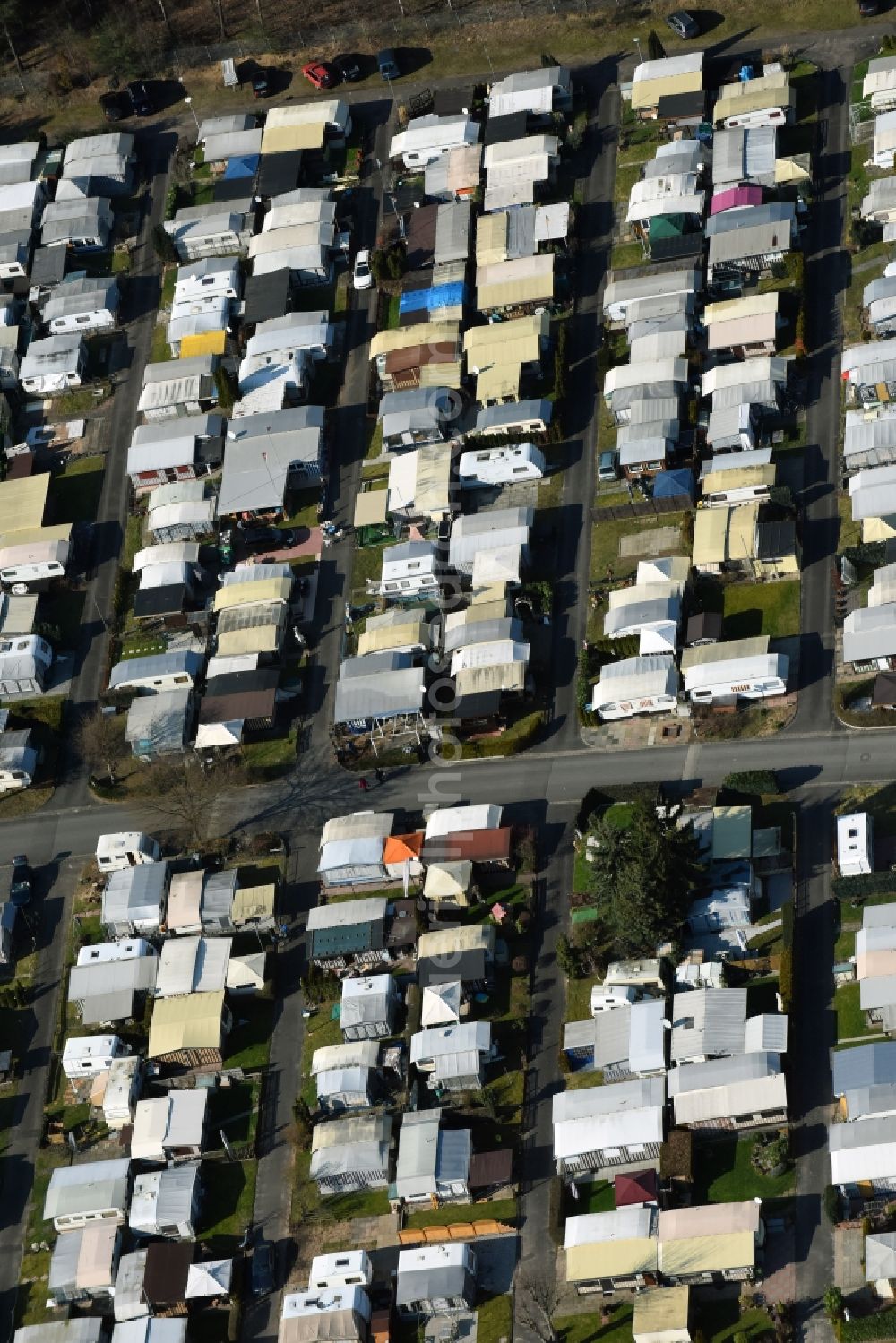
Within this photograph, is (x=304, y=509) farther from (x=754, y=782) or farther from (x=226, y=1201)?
(x=226, y=1201)

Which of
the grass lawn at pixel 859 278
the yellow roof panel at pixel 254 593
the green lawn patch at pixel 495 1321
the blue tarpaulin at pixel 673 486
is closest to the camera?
the green lawn patch at pixel 495 1321

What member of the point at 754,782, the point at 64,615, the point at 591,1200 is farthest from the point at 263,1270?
the point at 64,615

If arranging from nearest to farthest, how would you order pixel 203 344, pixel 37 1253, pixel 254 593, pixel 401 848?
pixel 37 1253, pixel 401 848, pixel 254 593, pixel 203 344

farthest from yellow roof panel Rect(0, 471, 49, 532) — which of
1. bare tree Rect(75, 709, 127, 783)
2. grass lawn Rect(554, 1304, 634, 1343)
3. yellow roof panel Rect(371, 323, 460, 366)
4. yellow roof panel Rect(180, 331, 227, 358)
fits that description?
grass lawn Rect(554, 1304, 634, 1343)

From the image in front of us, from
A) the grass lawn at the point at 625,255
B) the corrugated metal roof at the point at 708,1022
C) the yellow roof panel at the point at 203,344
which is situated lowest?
the corrugated metal roof at the point at 708,1022

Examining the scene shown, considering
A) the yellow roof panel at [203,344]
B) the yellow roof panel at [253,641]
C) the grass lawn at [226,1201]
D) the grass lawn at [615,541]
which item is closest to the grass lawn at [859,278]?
the grass lawn at [615,541]

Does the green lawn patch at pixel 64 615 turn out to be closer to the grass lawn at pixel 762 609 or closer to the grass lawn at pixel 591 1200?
the grass lawn at pixel 762 609
